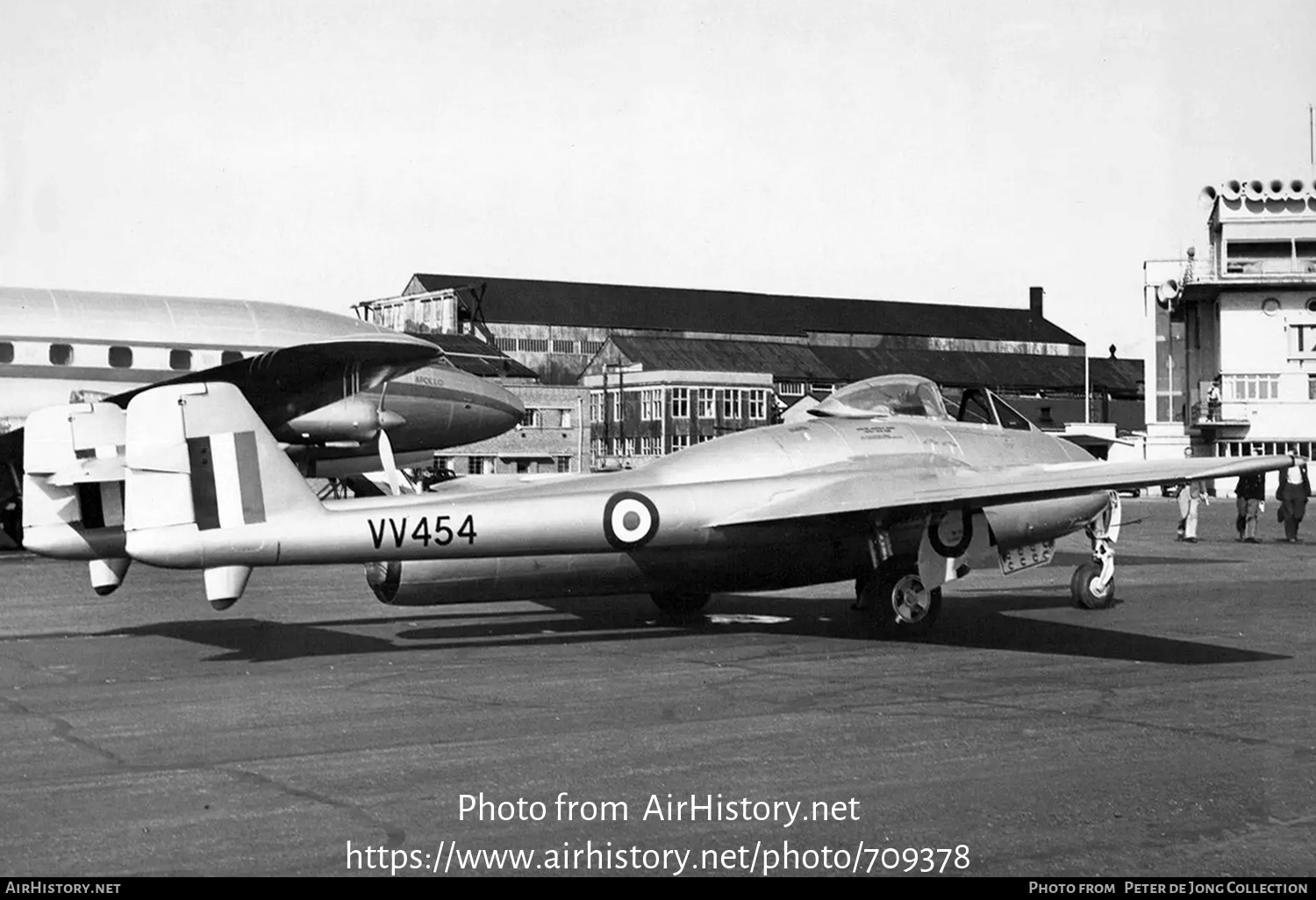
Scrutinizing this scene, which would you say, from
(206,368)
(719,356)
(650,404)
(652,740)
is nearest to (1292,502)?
(206,368)

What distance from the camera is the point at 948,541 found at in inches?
594

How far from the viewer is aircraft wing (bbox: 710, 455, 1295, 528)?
13.4m

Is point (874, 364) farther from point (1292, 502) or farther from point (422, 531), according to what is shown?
point (422, 531)

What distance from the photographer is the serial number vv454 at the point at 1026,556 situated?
16656 millimetres

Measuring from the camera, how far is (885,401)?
17.2 m

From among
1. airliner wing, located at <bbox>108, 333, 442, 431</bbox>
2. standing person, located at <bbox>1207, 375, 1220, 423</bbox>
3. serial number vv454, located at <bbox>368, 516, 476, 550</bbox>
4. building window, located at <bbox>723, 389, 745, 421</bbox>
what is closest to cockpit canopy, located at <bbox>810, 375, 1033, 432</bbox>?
serial number vv454, located at <bbox>368, 516, 476, 550</bbox>

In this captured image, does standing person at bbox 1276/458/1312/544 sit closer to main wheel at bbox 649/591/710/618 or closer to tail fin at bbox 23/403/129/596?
main wheel at bbox 649/591/710/618

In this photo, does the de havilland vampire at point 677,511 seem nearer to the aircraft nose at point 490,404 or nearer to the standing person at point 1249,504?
the aircraft nose at point 490,404

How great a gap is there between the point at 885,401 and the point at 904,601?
8.99 feet

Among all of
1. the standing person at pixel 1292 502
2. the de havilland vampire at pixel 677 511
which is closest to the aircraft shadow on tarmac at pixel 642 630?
the de havilland vampire at pixel 677 511

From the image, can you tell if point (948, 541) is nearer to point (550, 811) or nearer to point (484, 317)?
point (550, 811)

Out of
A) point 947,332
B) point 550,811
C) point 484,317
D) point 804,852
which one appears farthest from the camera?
point 947,332
